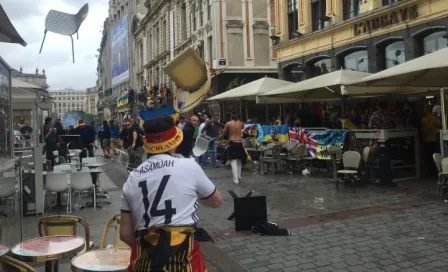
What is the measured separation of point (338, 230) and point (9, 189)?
459cm

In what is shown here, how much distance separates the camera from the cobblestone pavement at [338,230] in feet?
17.0

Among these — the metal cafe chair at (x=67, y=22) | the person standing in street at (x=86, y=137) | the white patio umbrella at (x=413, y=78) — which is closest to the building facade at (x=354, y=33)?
the white patio umbrella at (x=413, y=78)

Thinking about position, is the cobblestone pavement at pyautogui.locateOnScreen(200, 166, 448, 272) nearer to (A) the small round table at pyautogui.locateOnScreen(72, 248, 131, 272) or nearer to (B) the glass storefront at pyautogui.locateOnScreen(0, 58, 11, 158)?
(A) the small round table at pyautogui.locateOnScreen(72, 248, 131, 272)

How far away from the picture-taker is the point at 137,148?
1270 centimetres

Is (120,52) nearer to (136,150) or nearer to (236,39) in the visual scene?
(236,39)

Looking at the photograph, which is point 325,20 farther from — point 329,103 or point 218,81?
point 218,81

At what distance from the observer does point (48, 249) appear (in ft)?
12.1

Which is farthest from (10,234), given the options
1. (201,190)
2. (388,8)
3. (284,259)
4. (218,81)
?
(218,81)

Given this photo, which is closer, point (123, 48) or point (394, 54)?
point (394, 54)

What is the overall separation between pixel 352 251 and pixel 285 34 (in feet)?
61.6

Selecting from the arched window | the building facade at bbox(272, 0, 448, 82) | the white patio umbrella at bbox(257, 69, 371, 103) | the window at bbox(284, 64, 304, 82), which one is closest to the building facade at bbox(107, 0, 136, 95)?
the building facade at bbox(272, 0, 448, 82)

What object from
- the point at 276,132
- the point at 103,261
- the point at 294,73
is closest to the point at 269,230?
the point at 103,261

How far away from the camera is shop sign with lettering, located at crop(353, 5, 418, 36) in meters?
14.6

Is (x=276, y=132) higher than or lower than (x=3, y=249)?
higher
